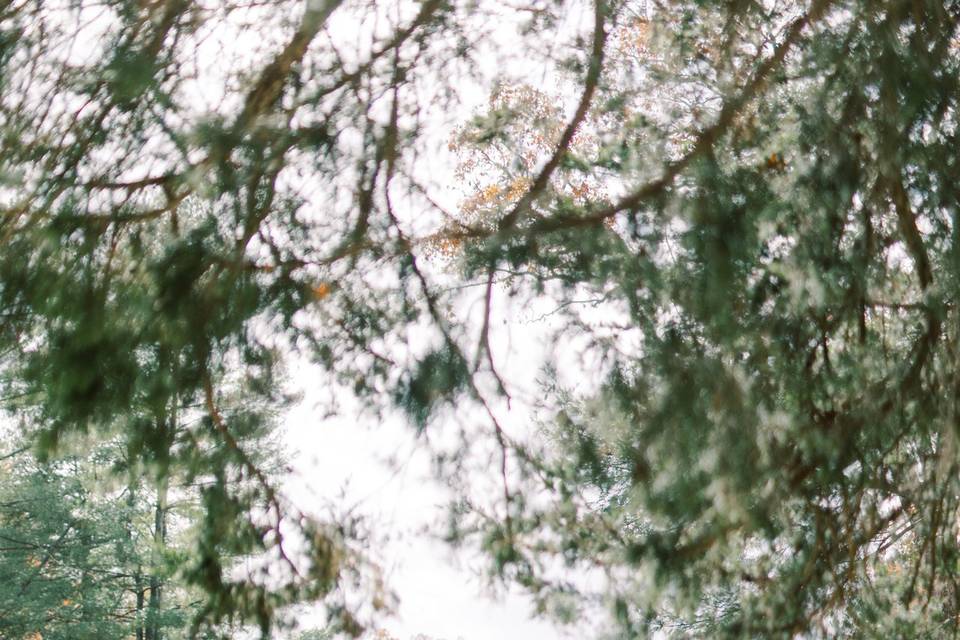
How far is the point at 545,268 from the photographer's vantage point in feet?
8.38

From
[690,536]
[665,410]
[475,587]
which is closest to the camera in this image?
[665,410]

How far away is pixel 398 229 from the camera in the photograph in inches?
107

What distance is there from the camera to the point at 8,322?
2479 mm

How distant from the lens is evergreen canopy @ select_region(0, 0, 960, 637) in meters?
2.37

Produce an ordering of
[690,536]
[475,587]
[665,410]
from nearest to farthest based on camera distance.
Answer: [665,410] → [690,536] → [475,587]

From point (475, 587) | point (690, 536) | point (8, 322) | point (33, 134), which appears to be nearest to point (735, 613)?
point (690, 536)

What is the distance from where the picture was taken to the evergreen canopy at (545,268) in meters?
2.37

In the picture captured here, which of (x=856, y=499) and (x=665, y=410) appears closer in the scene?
(x=665, y=410)

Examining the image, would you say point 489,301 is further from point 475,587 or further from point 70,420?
point 70,420

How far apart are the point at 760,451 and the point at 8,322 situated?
180cm

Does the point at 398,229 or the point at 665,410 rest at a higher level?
the point at 398,229

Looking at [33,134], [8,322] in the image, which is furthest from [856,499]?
[33,134]

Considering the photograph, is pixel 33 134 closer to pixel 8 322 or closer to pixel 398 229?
pixel 8 322

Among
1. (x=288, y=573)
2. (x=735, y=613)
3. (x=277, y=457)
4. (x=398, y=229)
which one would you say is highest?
(x=398, y=229)
